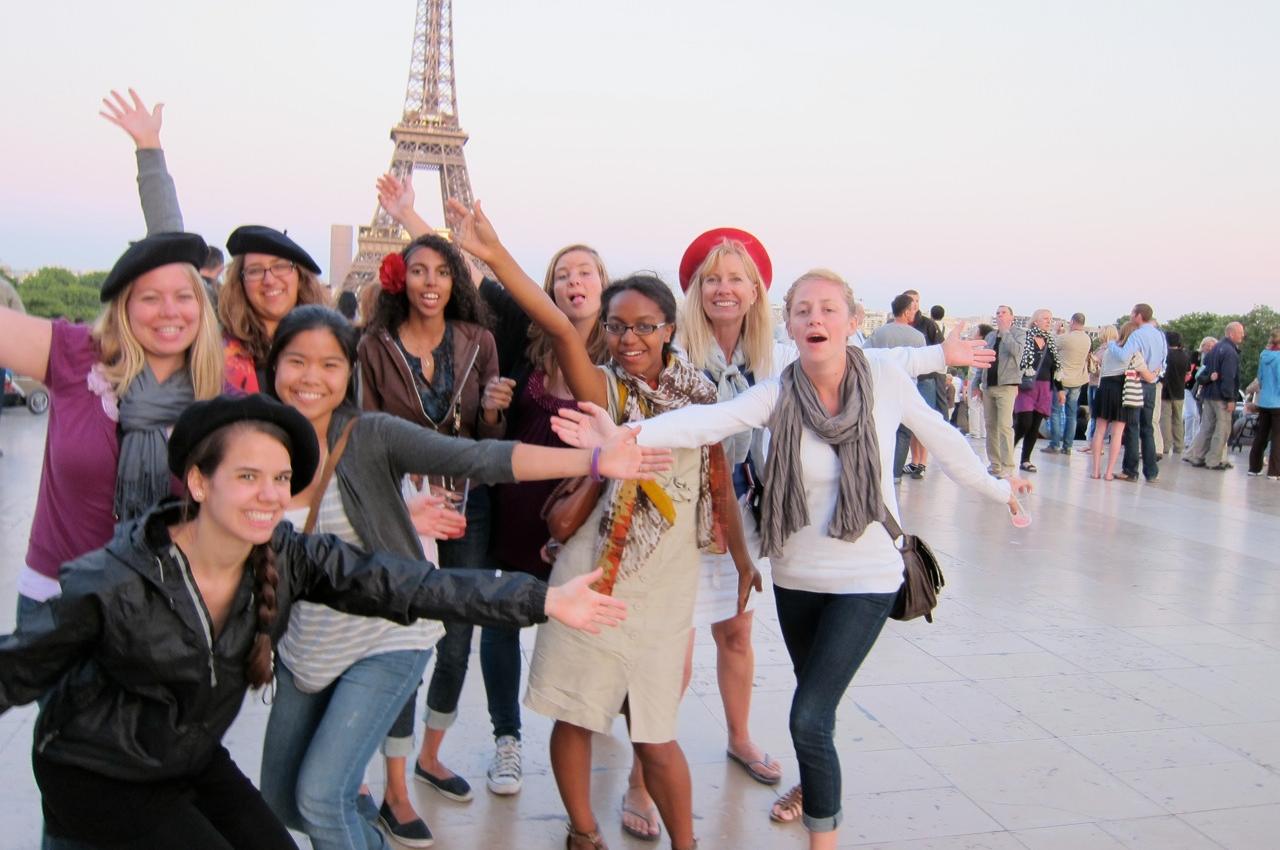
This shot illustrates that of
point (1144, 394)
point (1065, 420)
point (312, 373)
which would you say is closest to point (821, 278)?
point (312, 373)

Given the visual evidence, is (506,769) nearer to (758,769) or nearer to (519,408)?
(758,769)

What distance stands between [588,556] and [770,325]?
1175mm

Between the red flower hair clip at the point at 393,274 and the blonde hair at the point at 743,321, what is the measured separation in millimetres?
983

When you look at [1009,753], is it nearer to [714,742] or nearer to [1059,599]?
[714,742]

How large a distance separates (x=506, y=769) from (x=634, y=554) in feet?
3.66

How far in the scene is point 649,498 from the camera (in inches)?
120

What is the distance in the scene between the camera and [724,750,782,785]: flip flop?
3.73 metres

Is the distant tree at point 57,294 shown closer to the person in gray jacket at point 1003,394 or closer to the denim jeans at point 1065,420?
the denim jeans at point 1065,420

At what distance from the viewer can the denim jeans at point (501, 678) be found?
3721 mm

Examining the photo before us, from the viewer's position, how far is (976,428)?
17.5m

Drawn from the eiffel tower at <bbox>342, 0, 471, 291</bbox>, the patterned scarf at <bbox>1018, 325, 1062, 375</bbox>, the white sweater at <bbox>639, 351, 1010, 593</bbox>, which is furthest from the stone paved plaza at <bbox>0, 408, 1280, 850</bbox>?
the eiffel tower at <bbox>342, 0, 471, 291</bbox>

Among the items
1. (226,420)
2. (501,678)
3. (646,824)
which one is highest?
(226,420)

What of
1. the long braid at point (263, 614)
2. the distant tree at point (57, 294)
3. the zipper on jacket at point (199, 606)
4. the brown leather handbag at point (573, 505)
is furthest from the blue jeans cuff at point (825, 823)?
the distant tree at point (57, 294)

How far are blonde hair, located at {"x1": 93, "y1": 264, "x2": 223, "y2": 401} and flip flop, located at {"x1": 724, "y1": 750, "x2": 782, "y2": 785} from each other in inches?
89.7
